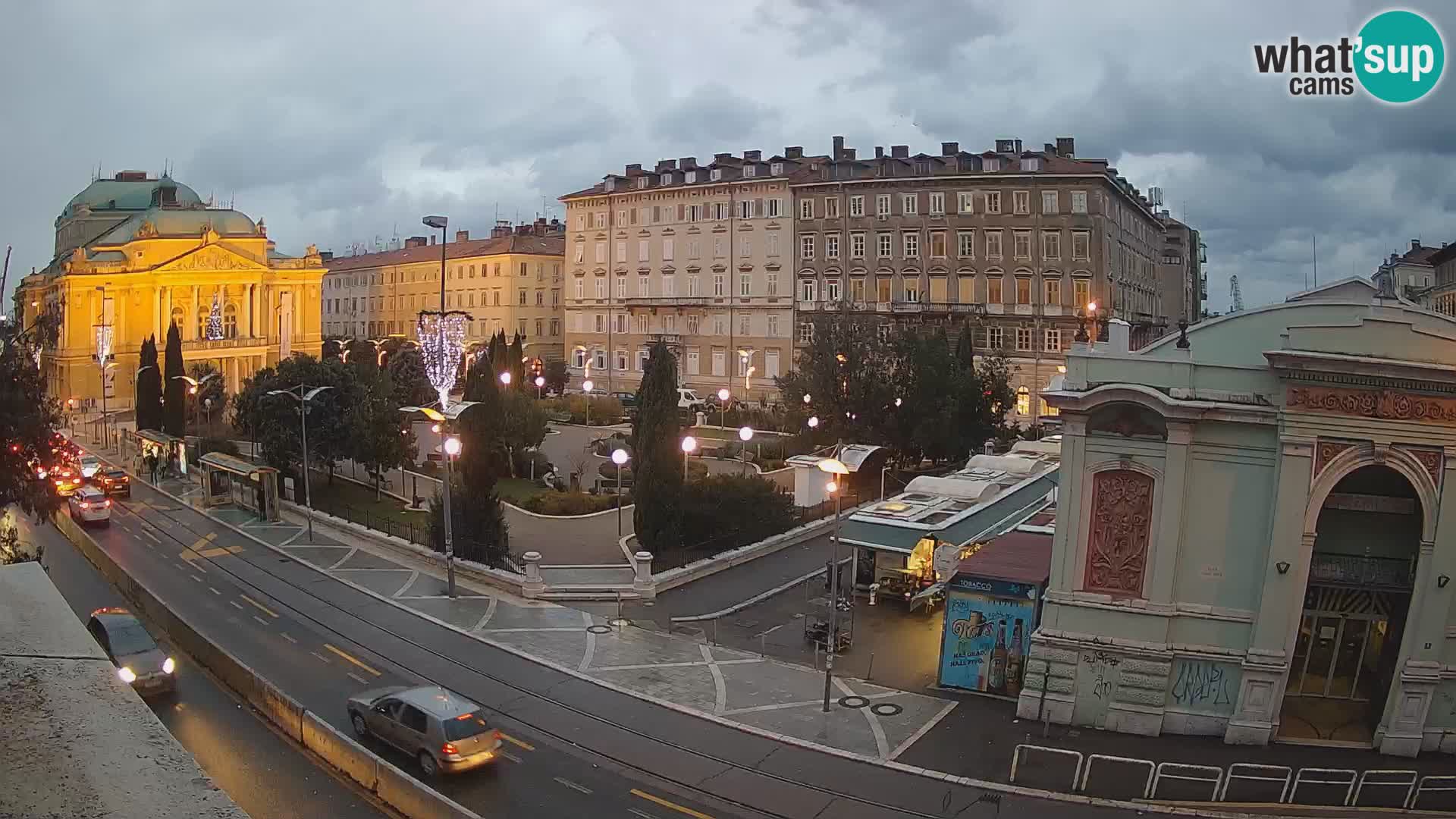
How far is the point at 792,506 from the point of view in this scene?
4119 centimetres

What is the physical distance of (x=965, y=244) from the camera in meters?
69.1

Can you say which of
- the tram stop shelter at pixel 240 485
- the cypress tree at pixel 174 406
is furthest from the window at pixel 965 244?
the cypress tree at pixel 174 406

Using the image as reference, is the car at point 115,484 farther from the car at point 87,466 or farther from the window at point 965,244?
the window at point 965,244

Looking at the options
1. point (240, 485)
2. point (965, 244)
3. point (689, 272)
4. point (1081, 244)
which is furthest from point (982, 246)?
point (240, 485)

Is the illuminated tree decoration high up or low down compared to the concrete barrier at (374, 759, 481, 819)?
up

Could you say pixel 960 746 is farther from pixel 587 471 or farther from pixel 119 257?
pixel 119 257

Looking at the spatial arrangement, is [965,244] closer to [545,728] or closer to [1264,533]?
[1264,533]

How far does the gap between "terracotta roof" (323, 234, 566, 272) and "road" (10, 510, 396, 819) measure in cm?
7425

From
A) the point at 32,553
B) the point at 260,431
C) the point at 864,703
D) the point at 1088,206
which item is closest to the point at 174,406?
the point at 260,431

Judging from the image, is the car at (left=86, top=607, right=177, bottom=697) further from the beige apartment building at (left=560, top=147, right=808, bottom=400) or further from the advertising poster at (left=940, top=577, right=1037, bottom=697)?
the beige apartment building at (left=560, top=147, right=808, bottom=400)

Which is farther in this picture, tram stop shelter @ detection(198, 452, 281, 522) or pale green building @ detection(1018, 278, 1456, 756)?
tram stop shelter @ detection(198, 452, 281, 522)

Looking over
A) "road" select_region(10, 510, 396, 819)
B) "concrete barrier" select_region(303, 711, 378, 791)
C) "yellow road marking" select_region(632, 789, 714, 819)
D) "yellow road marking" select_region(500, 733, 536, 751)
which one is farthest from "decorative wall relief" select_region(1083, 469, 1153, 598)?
"road" select_region(10, 510, 396, 819)

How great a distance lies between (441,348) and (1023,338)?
42.2 m

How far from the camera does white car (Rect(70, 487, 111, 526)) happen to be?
136ft
